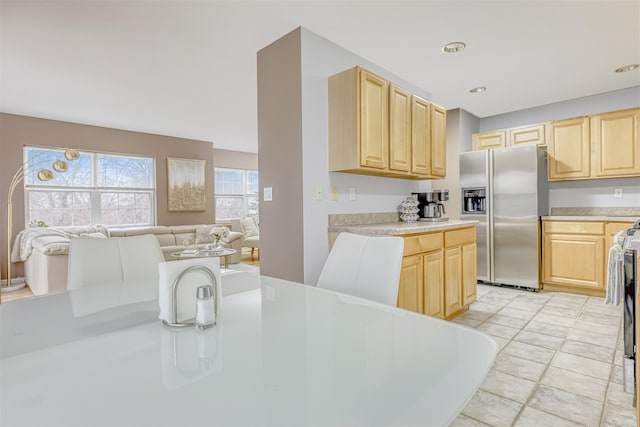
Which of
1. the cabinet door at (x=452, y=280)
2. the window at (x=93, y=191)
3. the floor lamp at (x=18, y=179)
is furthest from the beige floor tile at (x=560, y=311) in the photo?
the window at (x=93, y=191)

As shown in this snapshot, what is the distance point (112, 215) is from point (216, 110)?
9.63ft

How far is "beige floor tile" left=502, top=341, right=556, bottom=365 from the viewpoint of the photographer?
230cm

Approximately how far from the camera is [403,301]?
246cm

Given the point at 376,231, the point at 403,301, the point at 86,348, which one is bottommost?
the point at 403,301

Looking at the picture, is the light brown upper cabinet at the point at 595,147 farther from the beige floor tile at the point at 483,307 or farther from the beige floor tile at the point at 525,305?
the beige floor tile at the point at 483,307

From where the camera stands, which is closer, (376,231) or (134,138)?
(376,231)

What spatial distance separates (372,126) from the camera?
2670 millimetres

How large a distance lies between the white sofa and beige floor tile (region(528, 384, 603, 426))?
456cm

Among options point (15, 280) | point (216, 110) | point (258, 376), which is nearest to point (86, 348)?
point (258, 376)

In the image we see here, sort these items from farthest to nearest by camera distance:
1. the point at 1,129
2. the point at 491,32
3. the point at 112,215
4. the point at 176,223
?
1. the point at 176,223
2. the point at 112,215
3. the point at 1,129
4. the point at 491,32

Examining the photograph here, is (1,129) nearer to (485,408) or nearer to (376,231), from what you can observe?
(376,231)

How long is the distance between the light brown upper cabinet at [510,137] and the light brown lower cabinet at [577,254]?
3.94 ft

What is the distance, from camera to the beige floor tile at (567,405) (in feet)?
5.46

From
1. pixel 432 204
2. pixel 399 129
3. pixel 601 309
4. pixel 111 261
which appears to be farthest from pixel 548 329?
pixel 111 261
